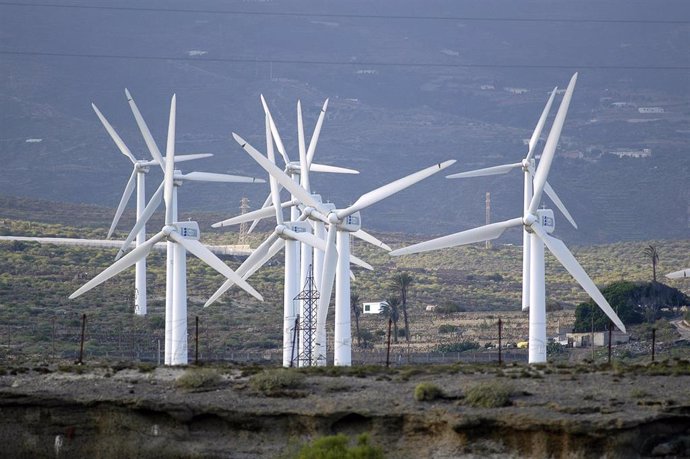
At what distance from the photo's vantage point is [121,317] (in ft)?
342

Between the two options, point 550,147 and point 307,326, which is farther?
point 307,326

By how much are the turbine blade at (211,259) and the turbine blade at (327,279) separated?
3169mm

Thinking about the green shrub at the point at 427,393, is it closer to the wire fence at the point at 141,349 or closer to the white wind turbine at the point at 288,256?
the white wind turbine at the point at 288,256

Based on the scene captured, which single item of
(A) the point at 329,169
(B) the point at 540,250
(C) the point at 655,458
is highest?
(A) the point at 329,169

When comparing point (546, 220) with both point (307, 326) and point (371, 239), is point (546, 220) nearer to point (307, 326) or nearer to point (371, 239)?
point (307, 326)

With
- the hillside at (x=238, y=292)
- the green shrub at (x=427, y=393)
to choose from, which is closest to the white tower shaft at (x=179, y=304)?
the hillside at (x=238, y=292)

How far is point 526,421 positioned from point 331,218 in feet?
68.3

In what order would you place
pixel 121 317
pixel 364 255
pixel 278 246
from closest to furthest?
pixel 278 246 < pixel 121 317 < pixel 364 255

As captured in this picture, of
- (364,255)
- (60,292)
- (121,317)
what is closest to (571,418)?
(121,317)

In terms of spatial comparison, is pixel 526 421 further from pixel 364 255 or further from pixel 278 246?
Result: pixel 364 255

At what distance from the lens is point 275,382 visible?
53.2 metres

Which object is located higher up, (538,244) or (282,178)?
(282,178)

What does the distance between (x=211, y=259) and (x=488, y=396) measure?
826 inches

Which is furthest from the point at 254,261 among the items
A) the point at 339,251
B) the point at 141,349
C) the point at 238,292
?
the point at 238,292
